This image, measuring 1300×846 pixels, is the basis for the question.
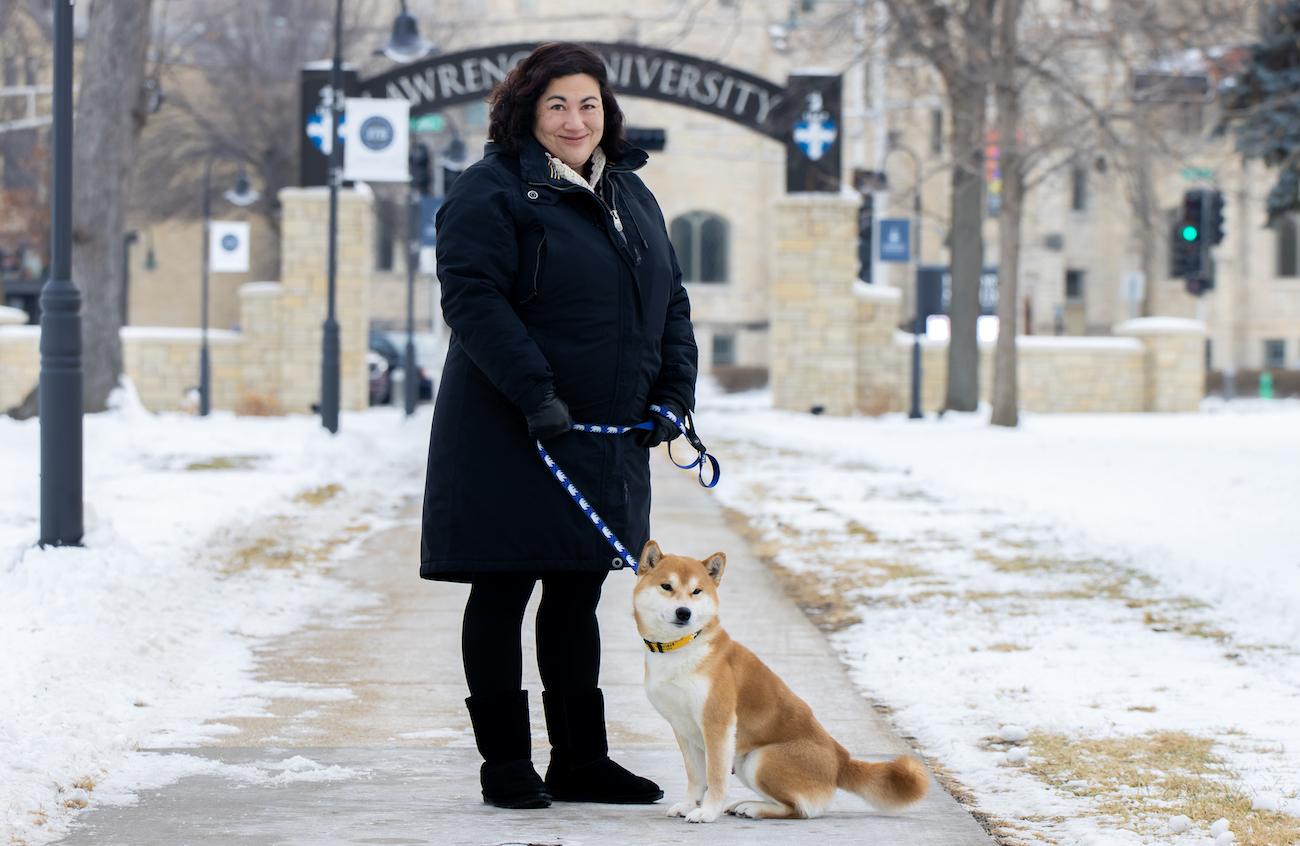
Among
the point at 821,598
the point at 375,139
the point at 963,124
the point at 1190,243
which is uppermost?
the point at 963,124

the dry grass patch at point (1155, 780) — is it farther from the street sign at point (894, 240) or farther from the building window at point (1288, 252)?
Answer: the building window at point (1288, 252)

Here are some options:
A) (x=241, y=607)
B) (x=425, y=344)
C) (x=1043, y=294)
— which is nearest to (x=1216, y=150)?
(x=1043, y=294)

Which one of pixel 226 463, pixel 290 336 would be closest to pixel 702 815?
pixel 226 463

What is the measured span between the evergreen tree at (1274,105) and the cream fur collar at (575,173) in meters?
12.2

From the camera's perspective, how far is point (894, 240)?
32781 mm

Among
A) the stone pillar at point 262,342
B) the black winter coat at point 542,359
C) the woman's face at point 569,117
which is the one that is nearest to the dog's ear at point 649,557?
the black winter coat at point 542,359

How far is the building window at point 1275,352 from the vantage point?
61156 mm

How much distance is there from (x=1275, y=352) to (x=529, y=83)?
59.8 meters

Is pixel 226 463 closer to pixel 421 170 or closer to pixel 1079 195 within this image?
pixel 421 170

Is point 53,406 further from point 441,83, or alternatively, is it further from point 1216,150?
point 1216,150

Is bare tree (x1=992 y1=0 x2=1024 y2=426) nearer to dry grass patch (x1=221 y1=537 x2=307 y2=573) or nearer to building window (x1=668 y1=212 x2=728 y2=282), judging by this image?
dry grass patch (x1=221 y1=537 x2=307 y2=573)

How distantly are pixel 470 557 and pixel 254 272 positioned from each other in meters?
54.9

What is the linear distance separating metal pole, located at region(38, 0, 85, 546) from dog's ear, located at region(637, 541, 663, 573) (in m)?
5.45

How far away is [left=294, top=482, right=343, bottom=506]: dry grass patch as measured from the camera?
15.1 meters
